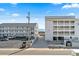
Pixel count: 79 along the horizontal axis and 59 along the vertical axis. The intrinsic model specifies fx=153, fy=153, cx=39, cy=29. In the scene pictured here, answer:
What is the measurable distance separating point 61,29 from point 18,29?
2.43 ft

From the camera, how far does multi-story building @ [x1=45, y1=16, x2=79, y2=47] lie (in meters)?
2.59

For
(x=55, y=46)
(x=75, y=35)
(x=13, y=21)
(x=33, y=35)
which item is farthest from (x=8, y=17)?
(x=75, y=35)

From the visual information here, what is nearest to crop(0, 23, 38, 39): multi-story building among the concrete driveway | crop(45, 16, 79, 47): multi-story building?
the concrete driveway

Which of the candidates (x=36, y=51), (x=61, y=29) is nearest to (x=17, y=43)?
(x=36, y=51)

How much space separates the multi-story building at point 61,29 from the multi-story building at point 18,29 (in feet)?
0.75

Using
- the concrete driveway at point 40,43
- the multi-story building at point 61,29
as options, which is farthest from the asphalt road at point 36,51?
the multi-story building at point 61,29

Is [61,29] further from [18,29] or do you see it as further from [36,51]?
[18,29]

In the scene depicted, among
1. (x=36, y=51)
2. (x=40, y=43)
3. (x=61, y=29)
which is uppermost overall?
(x=61, y=29)

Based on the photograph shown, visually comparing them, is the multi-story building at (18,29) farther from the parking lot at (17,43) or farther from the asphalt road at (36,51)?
the asphalt road at (36,51)

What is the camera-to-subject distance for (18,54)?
2.68m

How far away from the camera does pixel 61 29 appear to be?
2.61 m

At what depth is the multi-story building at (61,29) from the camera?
8.48 feet

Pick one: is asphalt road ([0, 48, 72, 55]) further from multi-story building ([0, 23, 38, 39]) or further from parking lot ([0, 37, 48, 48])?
multi-story building ([0, 23, 38, 39])

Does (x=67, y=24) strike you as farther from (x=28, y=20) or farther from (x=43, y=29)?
(x=28, y=20)
